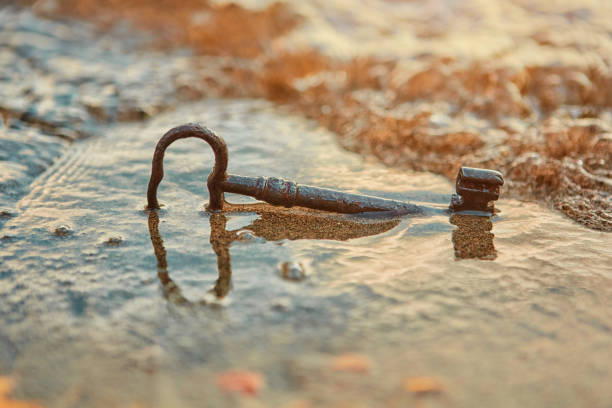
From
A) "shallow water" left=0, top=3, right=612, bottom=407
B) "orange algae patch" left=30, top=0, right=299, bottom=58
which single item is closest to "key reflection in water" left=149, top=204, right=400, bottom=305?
"shallow water" left=0, top=3, right=612, bottom=407

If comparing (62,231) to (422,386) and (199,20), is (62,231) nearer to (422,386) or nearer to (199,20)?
(422,386)

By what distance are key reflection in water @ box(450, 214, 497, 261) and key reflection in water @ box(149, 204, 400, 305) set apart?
376mm

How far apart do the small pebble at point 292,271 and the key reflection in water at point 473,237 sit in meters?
0.86

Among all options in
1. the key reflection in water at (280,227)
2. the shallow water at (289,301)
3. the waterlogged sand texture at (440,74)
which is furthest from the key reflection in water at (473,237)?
the waterlogged sand texture at (440,74)

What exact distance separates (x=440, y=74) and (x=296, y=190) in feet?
11.7

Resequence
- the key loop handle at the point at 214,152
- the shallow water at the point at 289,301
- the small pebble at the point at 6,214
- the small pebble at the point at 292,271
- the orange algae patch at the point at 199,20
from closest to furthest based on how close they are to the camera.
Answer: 1. the shallow water at the point at 289,301
2. the small pebble at the point at 292,271
3. the key loop handle at the point at 214,152
4. the small pebble at the point at 6,214
5. the orange algae patch at the point at 199,20

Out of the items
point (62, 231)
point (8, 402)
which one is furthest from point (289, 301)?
point (62, 231)

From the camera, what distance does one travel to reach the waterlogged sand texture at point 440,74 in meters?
3.86

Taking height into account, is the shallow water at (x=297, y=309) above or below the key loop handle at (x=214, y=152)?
below

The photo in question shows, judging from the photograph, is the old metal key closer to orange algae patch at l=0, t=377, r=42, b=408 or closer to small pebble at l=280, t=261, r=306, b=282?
small pebble at l=280, t=261, r=306, b=282

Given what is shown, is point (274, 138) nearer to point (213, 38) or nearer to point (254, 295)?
point (254, 295)

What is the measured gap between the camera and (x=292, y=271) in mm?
2229

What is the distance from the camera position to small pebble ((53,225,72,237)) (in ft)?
8.28

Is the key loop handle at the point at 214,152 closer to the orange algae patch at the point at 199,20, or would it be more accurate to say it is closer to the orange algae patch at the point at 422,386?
the orange algae patch at the point at 422,386
